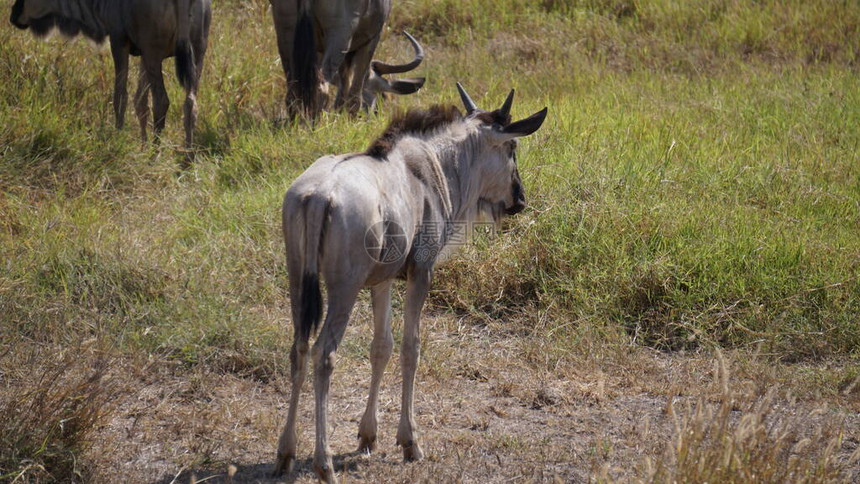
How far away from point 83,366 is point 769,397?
9.15 ft

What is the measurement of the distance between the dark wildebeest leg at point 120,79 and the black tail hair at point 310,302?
15.1 feet

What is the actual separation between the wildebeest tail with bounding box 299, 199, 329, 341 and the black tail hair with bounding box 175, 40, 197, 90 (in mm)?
4503

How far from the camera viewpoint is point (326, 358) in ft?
11.3

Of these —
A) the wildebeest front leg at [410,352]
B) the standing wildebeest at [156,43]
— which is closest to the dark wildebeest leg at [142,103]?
the standing wildebeest at [156,43]

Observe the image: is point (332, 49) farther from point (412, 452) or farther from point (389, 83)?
point (412, 452)

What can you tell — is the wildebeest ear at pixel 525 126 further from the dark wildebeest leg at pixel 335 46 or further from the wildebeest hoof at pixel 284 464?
the dark wildebeest leg at pixel 335 46

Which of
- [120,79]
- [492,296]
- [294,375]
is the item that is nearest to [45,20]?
[120,79]

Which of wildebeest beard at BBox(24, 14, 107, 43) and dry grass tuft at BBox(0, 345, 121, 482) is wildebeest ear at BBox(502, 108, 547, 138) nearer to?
dry grass tuft at BBox(0, 345, 121, 482)

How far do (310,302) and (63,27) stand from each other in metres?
5.72

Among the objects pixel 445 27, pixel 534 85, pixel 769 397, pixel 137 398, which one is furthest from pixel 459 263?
pixel 445 27

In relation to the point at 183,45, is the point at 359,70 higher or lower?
lower

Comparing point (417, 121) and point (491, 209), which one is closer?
point (417, 121)

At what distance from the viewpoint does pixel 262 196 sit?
6.25m

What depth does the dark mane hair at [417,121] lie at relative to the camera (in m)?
4.09
